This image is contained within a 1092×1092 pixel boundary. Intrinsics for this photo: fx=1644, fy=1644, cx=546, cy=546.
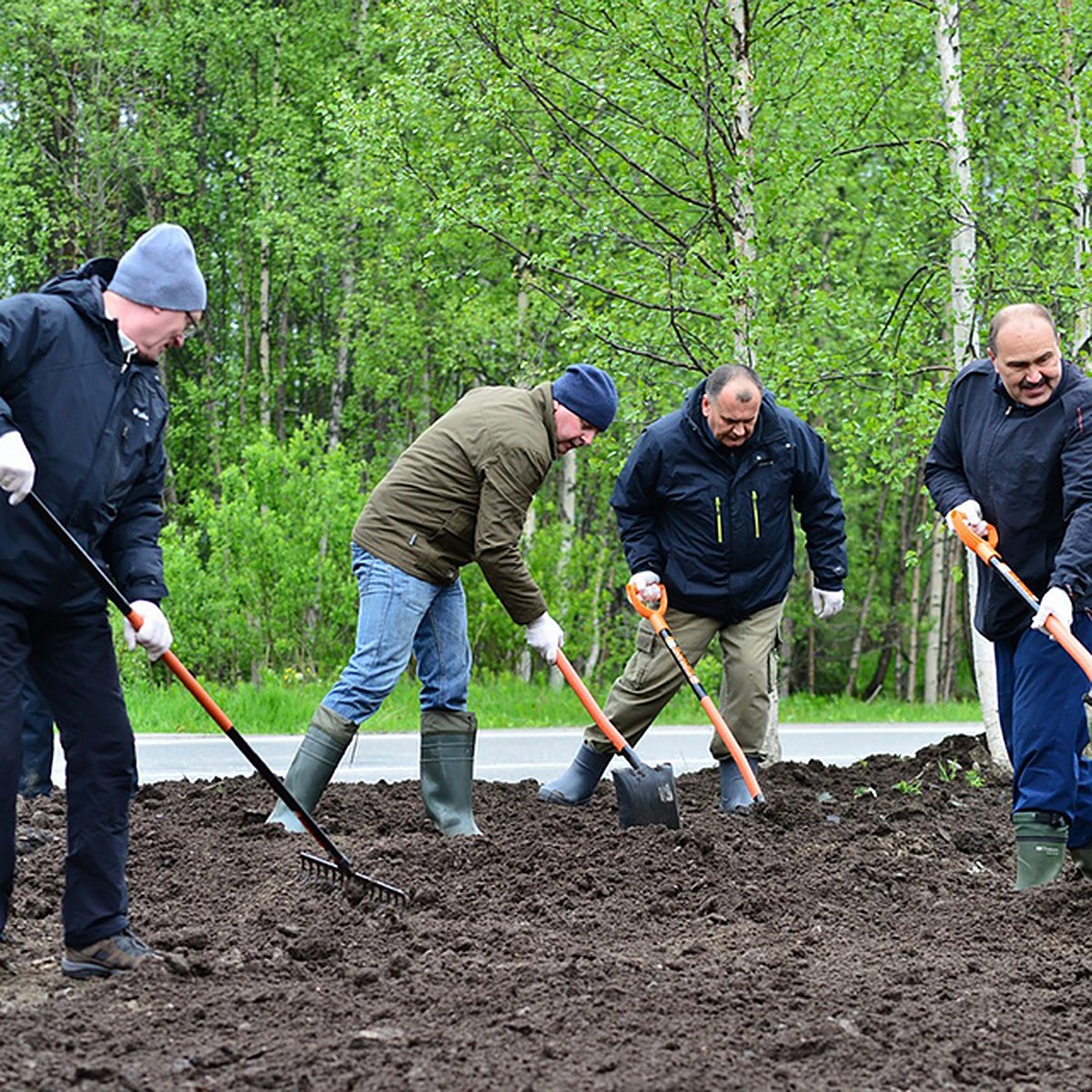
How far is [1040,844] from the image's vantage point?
574cm

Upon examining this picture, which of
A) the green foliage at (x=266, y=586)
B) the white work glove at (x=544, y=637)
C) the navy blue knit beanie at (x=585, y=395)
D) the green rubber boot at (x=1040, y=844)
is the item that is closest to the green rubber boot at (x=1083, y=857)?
the green rubber boot at (x=1040, y=844)

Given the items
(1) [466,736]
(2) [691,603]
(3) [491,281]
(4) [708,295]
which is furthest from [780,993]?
(3) [491,281]

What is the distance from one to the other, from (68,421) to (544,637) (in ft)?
8.98

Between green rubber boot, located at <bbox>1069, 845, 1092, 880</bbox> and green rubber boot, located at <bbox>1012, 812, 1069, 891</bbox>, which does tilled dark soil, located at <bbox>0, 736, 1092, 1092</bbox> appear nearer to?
green rubber boot, located at <bbox>1012, 812, 1069, 891</bbox>

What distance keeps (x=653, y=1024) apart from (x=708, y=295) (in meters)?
5.55

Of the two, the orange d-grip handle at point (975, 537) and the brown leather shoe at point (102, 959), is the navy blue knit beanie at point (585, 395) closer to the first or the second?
the orange d-grip handle at point (975, 537)

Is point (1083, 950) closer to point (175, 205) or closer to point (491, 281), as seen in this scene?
point (491, 281)

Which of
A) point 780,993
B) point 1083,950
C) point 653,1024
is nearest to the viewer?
point 653,1024

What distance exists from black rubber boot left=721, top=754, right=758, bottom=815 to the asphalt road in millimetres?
1905

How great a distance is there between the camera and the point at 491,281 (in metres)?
22.6

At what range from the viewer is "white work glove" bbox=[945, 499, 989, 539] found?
5.77 meters

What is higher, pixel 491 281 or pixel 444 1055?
pixel 491 281

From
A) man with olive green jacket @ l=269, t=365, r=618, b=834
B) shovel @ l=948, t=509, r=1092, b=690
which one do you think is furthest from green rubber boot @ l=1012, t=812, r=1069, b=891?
man with olive green jacket @ l=269, t=365, r=618, b=834

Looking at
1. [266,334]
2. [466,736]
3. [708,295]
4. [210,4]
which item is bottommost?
[466,736]
